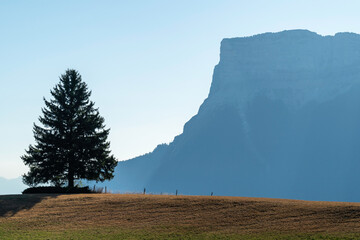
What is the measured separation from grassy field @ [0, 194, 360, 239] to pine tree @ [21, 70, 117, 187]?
8.73 metres

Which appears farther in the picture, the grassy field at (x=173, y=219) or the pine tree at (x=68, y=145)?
the pine tree at (x=68, y=145)

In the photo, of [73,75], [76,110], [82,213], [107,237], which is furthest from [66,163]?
[107,237]

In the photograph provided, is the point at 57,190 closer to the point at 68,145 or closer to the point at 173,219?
the point at 68,145

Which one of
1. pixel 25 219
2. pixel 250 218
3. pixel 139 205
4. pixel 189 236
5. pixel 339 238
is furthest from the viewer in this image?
pixel 139 205

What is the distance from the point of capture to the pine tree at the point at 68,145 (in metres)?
52.2

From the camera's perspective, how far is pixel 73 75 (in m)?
55.4

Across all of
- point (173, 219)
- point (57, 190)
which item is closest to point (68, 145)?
point (57, 190)

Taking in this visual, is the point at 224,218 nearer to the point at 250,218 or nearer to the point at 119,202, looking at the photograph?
the point at 250,218

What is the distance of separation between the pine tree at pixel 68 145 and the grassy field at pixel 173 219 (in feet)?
28.6

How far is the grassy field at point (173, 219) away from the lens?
2933 cm

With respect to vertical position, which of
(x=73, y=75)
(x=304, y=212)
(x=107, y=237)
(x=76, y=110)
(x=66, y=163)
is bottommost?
(x=107, y=237)

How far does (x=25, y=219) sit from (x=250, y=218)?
17.5 metres

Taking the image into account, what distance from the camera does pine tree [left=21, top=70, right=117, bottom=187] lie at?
171 ft

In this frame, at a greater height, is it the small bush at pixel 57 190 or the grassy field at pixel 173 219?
the small bush at pixel 57 190
